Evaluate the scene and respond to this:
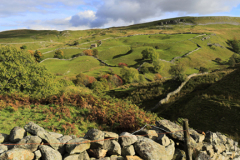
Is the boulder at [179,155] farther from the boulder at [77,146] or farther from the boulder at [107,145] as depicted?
the boulder at [77,146]

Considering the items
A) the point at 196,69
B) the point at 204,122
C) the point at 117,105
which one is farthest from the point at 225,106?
the point at 196,69

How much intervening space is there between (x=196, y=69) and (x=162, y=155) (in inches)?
3370

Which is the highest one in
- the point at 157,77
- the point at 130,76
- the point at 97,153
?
the point at 97,153

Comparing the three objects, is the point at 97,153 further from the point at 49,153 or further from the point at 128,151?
the point at 49,153

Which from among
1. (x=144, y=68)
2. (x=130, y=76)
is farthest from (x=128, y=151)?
(x=144, y=68)

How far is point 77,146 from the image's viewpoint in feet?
19.5

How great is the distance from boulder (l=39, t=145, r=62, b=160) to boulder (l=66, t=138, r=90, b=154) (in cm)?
41

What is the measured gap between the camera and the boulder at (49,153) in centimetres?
528

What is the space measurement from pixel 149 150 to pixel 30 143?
4678 millimetres

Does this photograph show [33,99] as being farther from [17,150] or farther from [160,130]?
[160,130]

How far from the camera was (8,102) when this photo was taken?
14688mm

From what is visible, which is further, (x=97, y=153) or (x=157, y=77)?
(x=157, y=77)

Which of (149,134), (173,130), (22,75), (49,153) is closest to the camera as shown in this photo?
(49,153)

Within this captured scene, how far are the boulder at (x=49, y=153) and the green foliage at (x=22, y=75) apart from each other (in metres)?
13.8
